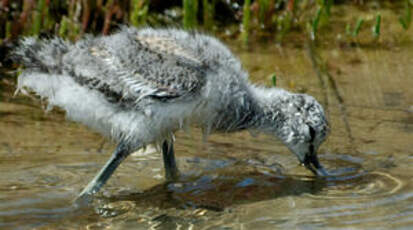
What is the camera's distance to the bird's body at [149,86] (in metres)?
4.51

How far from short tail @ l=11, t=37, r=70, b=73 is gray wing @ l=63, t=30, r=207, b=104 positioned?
0.07 meters

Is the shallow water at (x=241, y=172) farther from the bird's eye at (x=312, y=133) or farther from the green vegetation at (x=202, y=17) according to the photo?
the green vegetation at (x=202, y=17)

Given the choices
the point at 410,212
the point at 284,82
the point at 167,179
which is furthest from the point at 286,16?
the point at 410,212

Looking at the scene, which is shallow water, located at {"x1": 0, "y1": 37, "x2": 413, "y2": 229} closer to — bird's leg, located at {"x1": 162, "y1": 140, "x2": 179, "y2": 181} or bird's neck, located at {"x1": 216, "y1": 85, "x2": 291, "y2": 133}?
bird's leg, located at {"x1": 162, "y1": 140, "x2": 179, "y2": 181}

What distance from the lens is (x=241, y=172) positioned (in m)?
5.15

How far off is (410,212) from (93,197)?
5.95 feet

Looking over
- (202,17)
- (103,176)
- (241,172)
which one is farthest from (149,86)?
(202,17)

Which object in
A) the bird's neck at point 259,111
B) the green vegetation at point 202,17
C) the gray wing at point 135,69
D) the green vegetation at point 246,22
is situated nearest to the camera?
the gray wing at point 135,69

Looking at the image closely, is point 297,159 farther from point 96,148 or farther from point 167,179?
point 96,148

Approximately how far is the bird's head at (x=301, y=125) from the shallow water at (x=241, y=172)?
0.46 ft

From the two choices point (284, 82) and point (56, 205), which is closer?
point (56, 205)

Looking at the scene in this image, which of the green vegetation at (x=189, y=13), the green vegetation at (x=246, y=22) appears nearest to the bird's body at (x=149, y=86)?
the green vegetation at (x=189, y=13)

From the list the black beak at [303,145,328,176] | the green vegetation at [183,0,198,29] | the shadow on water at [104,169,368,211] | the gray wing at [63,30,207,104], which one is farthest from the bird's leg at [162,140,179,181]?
the green vegetation at [183,0,198,29]

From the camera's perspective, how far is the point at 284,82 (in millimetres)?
6457
